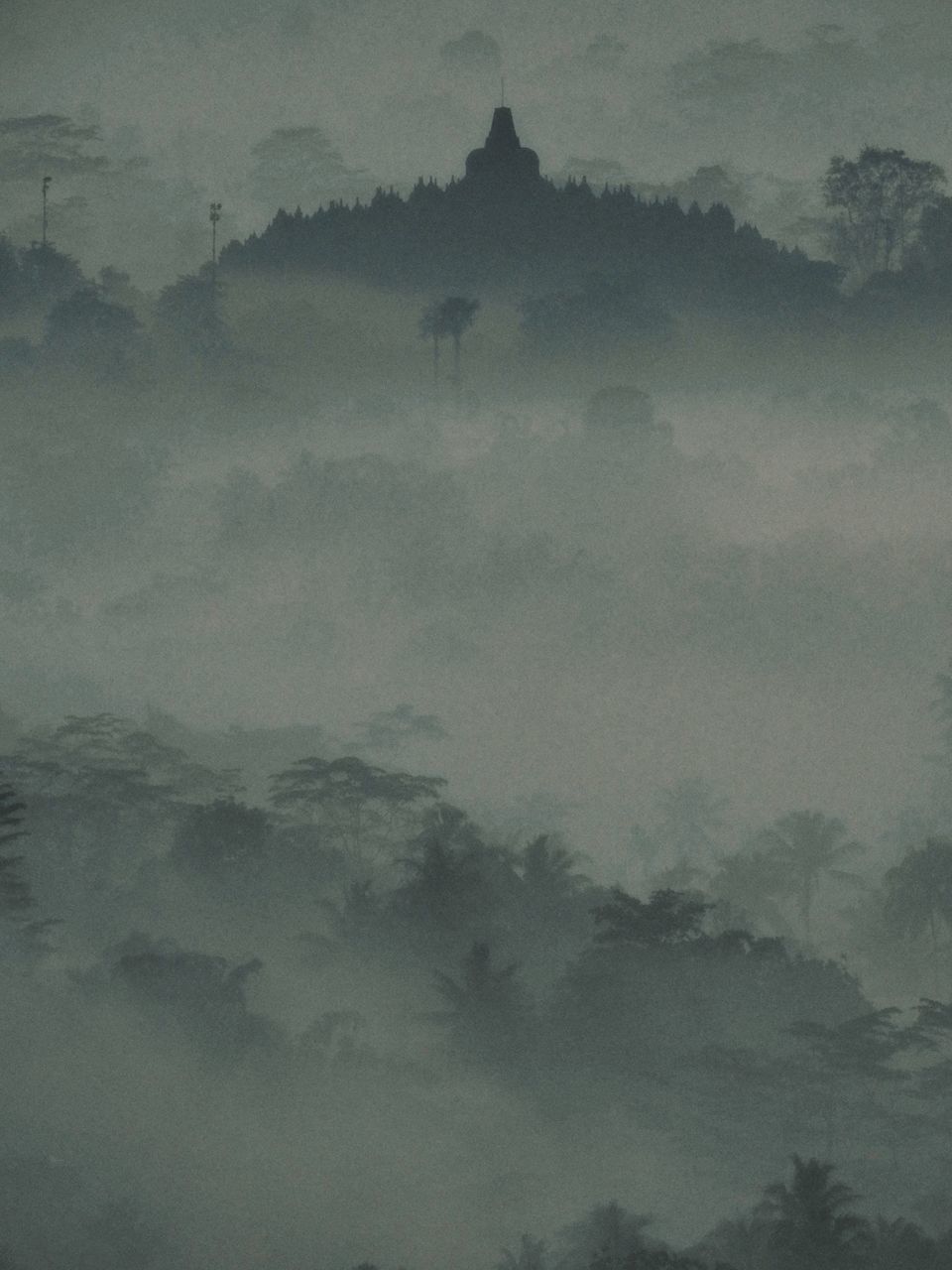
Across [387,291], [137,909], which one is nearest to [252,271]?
[387,291]

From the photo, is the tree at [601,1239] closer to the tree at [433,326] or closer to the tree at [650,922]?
the tree at [650,922]

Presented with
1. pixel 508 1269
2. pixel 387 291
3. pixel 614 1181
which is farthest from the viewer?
pixel 387 291

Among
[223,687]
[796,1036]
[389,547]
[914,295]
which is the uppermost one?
[914,295]

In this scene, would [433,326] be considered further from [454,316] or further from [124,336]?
[124,336]

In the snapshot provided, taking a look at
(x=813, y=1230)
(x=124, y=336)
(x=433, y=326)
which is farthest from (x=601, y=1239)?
(x=124, y=336)

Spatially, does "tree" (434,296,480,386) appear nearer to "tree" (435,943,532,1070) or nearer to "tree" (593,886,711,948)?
"tree" (593,886,711,948)

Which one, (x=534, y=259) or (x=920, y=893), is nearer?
(x=920, y=893)

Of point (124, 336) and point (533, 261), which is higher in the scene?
point (533, 261)

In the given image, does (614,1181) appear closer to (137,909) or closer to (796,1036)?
(796,1036)

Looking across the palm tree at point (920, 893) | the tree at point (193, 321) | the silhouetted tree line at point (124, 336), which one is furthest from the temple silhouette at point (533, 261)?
the palm tree at point (920, 893)

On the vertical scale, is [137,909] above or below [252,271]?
below

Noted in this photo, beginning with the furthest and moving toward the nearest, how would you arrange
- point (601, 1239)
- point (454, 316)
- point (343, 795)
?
point (454, 316)
point (343, 795)
point (601, 1239)
